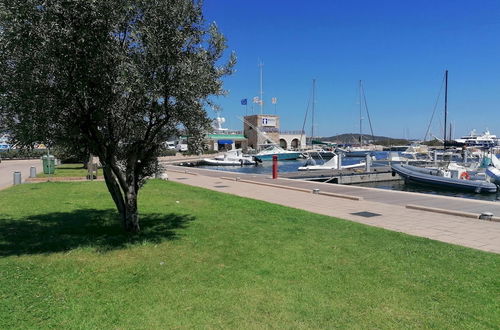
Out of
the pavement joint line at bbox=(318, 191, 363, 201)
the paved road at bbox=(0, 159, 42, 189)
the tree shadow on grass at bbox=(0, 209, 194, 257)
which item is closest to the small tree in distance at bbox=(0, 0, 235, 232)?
the tree shadow on grass at bbox=(0, 209, 194, 257)

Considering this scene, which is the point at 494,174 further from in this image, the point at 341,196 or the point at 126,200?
the point at 126,200

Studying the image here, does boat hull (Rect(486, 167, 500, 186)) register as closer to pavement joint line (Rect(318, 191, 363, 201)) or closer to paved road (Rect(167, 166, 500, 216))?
paved road (Rect(167, 166, 500, 216))

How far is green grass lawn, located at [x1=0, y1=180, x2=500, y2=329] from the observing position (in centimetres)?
418

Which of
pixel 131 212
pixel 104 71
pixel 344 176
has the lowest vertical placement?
pixel 344 176

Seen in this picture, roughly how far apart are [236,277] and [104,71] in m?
3.92

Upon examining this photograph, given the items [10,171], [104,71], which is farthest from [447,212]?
[10,171]

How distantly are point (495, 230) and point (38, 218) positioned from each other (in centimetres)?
1096

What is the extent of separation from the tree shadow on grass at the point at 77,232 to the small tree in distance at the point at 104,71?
112cm

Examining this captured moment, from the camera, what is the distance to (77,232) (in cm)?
811

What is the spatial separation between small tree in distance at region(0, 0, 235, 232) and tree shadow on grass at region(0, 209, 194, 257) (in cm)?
112

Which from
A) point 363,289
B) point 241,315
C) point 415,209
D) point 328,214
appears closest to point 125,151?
point 241,315

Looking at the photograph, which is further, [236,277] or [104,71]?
[104,71]

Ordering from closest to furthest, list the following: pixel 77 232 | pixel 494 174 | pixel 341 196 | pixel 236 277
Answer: pixel 236 277
pixel 77 232
pixel 341 196
pixel 494 174

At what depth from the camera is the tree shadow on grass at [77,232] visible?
696 centimetres
